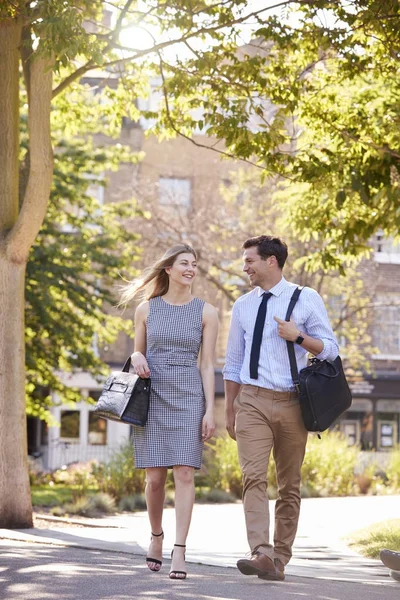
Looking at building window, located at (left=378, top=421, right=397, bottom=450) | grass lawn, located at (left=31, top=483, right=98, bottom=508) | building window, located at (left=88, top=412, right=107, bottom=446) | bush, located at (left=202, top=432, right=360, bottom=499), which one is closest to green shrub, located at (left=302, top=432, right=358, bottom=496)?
bush, located at (left=202, top=432, right=360, bottom=499)

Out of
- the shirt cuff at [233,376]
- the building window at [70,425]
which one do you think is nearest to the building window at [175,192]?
the building window at [70,425]

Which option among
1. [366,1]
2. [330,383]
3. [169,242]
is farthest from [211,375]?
[169,242]

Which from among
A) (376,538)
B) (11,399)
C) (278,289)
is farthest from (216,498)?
(278,289)

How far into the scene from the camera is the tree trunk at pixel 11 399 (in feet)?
42.0

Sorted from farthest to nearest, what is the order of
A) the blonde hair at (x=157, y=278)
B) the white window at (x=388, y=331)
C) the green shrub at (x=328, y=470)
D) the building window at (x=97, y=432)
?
the building window at (x=97, y=432) < the white window at (x=388, y=331) < the green shrub at (x=328, y=470) < the blonde hair at (x=157, y=278)

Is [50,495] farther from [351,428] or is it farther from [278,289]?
[351,428]

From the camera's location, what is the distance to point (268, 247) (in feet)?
26.1

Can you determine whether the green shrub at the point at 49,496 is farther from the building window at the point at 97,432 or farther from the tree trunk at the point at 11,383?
the building window at the point at 97,432

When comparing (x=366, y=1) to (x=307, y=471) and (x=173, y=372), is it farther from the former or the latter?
(x=307, y=471)

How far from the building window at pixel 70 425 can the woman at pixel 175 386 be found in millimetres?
34634

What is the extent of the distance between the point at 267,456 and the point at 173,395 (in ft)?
2.34

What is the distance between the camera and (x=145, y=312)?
8078mm

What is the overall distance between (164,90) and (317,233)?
308 centimetres

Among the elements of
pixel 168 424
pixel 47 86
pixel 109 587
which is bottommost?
pixel 109 587
